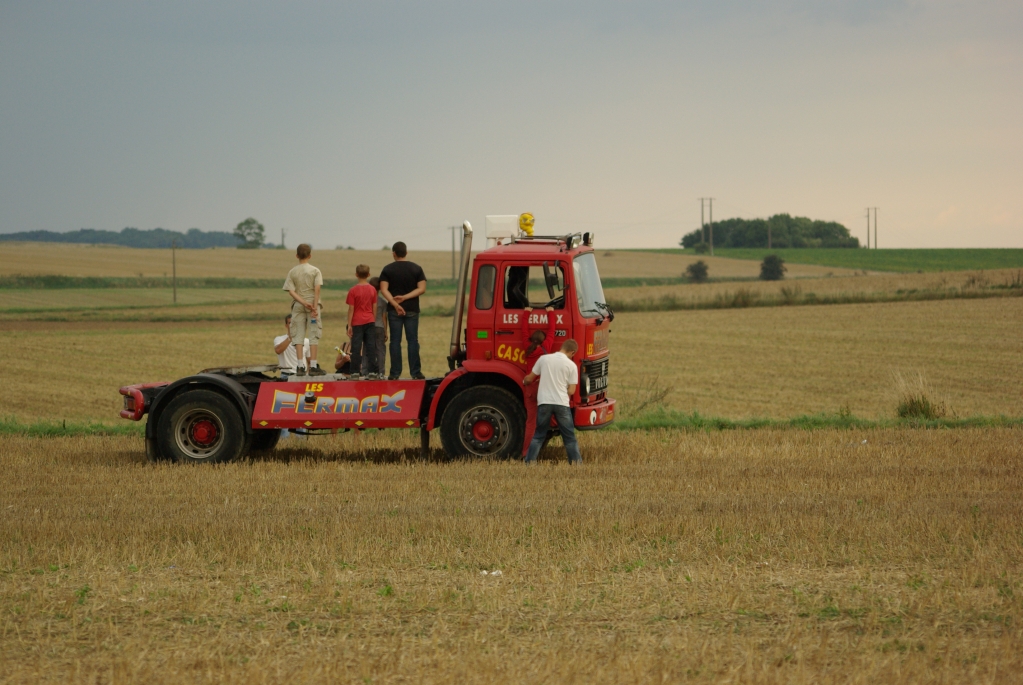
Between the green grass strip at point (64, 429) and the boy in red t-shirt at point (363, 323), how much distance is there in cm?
455

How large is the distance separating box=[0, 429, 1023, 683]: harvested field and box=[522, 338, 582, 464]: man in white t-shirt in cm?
41

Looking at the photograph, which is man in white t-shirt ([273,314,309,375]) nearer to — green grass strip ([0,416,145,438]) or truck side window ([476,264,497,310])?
truck side window ([476,264,497,310])

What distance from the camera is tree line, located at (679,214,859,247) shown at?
115188 mm

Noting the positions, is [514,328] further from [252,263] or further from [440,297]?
[252,263]

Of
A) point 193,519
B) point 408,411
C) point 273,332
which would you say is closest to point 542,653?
point 193,519

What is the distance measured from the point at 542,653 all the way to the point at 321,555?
2.72 meters

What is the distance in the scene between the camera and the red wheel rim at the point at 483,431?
13.2 meters

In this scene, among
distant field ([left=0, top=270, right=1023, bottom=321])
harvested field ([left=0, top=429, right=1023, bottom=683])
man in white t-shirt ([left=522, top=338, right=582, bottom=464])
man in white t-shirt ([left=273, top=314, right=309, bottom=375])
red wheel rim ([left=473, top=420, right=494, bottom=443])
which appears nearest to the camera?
harvested field ([left=0, top=429, right=1023, bottom=683])

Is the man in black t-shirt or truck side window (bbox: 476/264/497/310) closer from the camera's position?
truck side window (bbox: 476/264/497/310)

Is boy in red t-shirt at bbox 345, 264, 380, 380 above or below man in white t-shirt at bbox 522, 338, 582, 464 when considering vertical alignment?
above

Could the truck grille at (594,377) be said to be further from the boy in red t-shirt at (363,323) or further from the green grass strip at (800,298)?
the green grass strip at (800,298)

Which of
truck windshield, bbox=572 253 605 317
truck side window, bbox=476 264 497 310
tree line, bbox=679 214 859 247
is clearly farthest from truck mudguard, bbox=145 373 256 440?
→ tree line, bbox=679 214 859 247

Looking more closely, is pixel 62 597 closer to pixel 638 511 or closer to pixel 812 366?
pixel 638 511

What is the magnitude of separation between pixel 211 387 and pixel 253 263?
80.5 metres
